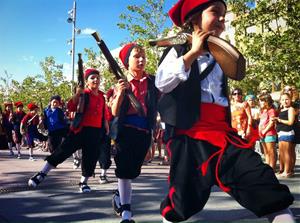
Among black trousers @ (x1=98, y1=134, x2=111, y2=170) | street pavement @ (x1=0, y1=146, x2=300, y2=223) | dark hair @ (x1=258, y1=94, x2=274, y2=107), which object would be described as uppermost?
dark hair @ (x1=258, y1=94, x2=274, y2=107)

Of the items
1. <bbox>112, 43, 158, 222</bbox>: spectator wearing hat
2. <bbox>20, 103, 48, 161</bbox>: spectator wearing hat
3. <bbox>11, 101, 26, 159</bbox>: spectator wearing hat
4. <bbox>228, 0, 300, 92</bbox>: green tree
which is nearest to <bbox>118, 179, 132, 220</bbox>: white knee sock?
<bbox>112, 43, 158, 222</bbox>: spectator wearing hat

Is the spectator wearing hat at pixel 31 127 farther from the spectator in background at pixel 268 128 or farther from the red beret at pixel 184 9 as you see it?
the red beret at pixel 184 9

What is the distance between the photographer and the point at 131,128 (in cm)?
365

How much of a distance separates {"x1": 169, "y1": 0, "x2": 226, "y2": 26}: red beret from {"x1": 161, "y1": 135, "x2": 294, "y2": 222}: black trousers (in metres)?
0.83

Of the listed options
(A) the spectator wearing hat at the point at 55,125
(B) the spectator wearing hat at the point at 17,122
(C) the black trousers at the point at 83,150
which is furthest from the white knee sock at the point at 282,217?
(B) the spectator wearing hat at the point at 17,122

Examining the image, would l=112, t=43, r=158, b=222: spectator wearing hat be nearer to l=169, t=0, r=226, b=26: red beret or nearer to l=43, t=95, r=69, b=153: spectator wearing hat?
l=169, t=0, r=226, b=26: red beret

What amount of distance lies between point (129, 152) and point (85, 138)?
1.96 meters

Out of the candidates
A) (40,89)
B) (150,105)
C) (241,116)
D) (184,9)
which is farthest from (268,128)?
(40,89)

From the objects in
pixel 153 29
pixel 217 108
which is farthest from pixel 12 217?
pixel 153 29

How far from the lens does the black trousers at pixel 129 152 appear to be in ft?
11.8

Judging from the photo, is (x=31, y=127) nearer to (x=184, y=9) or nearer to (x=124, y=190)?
(x=124, y=190)

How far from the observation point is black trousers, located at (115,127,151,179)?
3590 mm

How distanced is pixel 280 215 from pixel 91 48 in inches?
1307

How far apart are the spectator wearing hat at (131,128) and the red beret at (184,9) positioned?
115 cm
